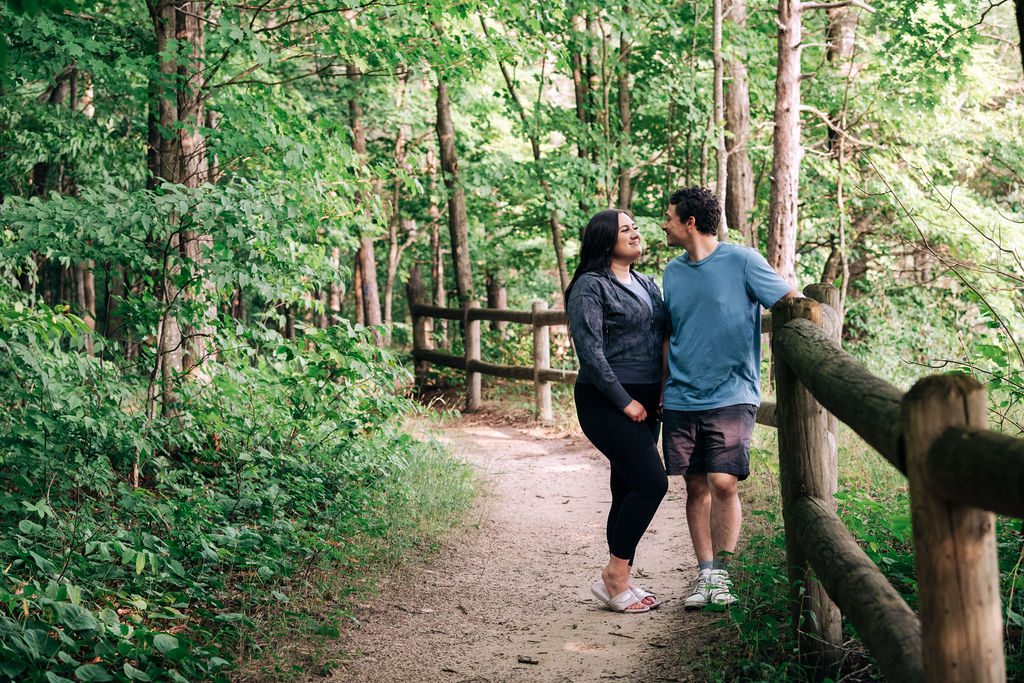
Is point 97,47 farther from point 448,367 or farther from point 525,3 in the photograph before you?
point 448,367

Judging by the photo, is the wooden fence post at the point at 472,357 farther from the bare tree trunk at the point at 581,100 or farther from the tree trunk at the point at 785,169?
the tree trunk at the point at 785,169

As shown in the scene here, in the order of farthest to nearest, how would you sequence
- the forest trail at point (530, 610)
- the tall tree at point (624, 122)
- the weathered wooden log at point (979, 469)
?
the tall tree at point (624, 122) → the forest trail at point (530, 610) → the weathered wooden log at point (979, 469)

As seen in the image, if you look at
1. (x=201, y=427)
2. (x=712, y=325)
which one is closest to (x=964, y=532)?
(x=712, y=325)

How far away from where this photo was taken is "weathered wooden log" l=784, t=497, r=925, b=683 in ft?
6.59

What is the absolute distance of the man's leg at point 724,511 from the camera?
4512 millimetres

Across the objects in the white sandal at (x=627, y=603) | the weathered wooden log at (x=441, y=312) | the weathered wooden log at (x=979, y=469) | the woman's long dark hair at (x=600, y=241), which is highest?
the woman's long dark hair at (x=600, y=241)

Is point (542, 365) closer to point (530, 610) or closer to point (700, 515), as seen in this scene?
point (530, 610)

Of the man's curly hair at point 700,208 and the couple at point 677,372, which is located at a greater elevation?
the man's curly hair at point 700,208

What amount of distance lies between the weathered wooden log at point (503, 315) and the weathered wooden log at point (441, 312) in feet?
1.43

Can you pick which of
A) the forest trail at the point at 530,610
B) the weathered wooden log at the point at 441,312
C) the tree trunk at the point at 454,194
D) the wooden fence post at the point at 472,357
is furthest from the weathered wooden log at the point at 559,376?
the forest trail at the point at 530,610

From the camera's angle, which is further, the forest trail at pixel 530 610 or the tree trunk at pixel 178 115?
the tree trunk at pixel 178 115

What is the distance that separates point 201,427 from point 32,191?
39.2 feet

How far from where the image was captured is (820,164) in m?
13.6

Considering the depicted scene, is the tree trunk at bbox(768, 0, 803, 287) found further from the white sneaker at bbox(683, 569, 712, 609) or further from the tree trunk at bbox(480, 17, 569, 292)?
the white sneaker at bbox(683, 569, 712, 609)
